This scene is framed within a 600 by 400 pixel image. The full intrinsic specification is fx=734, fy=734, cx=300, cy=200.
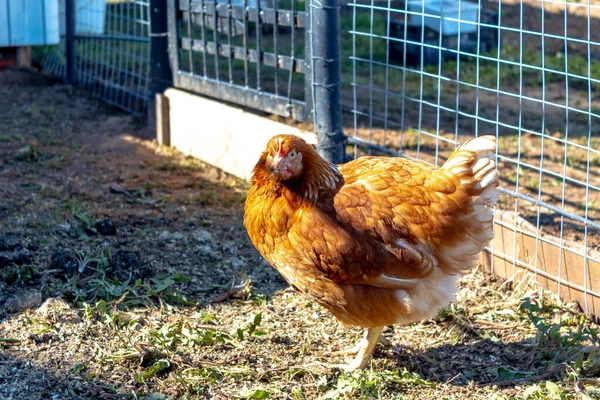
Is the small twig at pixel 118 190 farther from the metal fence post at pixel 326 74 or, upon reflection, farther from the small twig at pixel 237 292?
the small twig at pixel 237 292

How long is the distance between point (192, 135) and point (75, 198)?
1233 mm

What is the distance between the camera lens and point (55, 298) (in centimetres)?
334

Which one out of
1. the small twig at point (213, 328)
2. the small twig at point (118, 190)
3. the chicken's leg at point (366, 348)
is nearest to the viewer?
the chicken's leg at point (366, 348)

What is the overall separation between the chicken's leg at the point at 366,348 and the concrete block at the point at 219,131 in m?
1.74

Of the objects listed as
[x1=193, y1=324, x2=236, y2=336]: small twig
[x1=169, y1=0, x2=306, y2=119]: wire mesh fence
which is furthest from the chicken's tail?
[x1=169, y1=0, x2=306, y2=119]: wire mesh fence

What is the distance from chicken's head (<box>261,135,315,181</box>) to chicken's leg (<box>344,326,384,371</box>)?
760 mm

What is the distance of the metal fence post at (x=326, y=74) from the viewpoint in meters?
4.30

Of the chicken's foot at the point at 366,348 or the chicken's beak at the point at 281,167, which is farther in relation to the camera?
the chicken's foot at the point at 366,348

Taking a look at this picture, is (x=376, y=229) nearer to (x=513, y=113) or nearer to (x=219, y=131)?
(x=219, y=131)

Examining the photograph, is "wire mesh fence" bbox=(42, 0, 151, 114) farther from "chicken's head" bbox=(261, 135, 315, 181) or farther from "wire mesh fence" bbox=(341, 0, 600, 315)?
"chicken's head" bbox=(261, 135, 315, 181)

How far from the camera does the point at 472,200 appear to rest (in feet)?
9.53

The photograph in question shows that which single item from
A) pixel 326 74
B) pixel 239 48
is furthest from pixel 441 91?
pixel 326 74

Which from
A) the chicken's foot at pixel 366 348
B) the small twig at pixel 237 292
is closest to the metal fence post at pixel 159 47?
the small twig at pixel 237 292

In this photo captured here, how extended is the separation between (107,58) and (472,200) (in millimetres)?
5343
